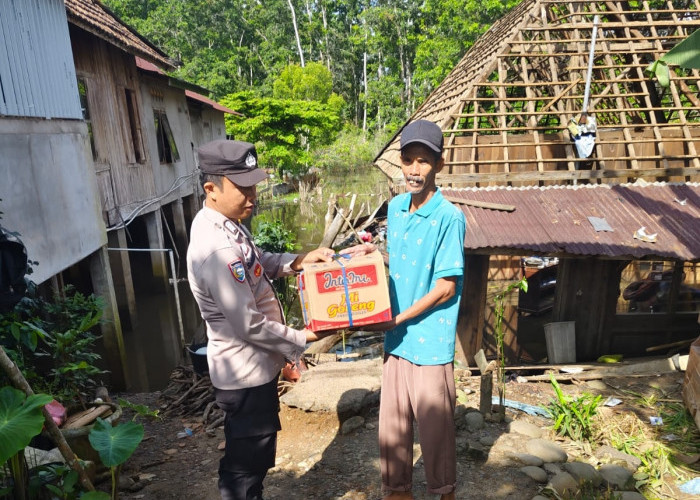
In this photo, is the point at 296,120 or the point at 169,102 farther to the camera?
the point at 296,120

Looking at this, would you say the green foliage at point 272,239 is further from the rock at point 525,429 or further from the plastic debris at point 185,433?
the rock at point 525,429

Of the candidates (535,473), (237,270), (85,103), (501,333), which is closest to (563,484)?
(535,473)

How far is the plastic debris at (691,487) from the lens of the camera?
A: 3722 millimetres

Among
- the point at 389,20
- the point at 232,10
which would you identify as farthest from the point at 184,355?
the point at 232,10

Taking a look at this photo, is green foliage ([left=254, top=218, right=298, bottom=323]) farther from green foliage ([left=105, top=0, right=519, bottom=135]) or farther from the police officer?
green foliage ([left=105, top=0, right=519, bottom=135])

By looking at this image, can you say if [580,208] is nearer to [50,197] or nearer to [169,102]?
[50,197]

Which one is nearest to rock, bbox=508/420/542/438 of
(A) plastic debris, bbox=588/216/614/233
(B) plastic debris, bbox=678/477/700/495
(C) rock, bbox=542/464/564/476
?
(C) rock, bbox=542/464/564/476

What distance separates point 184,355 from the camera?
9680 millimetres

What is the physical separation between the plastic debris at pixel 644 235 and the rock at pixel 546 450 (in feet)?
11.4

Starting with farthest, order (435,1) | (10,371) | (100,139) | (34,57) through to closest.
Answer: (435,1)
(100,139)
(34,57)
(10,371)

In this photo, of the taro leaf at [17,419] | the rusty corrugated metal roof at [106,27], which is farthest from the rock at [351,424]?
the rusty corrugated metal roof at [106,27]

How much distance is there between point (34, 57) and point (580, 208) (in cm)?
763

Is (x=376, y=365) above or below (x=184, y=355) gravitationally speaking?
above

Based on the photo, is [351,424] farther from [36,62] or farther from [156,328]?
[156,328]
